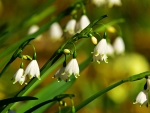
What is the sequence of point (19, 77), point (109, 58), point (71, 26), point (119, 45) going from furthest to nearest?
point (109, 58) → point (119, 45) → point (71, 26) → point (19, 77)

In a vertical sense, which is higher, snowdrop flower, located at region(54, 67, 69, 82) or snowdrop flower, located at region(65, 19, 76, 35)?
snowdrop flower, located at region(65, 19, 76, 35)

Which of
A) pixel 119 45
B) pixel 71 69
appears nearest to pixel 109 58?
pixel 119 45

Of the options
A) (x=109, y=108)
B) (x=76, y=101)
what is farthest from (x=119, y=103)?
(x=76, y=101)

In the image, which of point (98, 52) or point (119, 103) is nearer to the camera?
point (98, 52)

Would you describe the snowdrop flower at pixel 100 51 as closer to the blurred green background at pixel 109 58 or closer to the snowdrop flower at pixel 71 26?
the snowdrop flower at pixel 71 26

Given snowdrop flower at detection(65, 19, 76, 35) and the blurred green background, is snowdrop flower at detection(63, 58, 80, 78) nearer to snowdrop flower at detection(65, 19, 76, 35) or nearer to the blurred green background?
snowdrop flower at detection(65, 19, 76, 35)

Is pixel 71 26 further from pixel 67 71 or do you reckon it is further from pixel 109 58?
pixel 109 58

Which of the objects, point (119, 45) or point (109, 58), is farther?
point (109, 58)

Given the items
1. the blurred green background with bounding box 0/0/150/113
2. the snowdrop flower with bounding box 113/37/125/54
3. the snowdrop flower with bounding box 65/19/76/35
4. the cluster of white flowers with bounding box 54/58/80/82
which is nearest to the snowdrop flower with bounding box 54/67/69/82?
the cluster of white flowers with bounding box 54/58/80/82

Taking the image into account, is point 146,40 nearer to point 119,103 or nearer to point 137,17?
point 137,17
